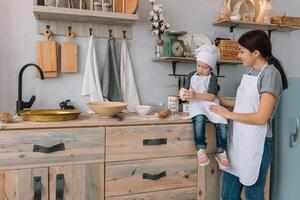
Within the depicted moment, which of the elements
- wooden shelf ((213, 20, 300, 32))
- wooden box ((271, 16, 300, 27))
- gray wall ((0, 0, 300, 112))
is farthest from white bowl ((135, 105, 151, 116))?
wooden box ((271, 16, 300, 27))

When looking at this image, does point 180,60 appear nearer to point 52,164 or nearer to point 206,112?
point 206,112

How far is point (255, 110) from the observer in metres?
1.66

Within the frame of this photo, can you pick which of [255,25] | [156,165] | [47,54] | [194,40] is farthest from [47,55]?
[255,25]

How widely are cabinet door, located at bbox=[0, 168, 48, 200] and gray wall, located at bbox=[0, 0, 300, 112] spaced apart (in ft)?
1.98

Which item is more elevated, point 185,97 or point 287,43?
point 287,43

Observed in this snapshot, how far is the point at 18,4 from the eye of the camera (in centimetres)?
196

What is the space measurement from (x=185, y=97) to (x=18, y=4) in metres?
1.26

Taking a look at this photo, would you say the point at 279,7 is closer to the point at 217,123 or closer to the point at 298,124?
the point at 298,124

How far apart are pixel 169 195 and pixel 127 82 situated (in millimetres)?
854

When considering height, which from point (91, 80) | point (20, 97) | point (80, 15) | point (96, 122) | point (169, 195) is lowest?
point (169, 195)

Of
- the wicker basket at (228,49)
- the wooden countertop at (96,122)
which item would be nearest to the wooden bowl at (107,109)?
the wooden countertop at (96,122)

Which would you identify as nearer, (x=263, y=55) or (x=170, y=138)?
(x=263, y=55)

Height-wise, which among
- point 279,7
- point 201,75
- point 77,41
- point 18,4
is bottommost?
point 201,75

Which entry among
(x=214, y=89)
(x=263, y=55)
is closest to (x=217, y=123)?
(x=214, y=89)
